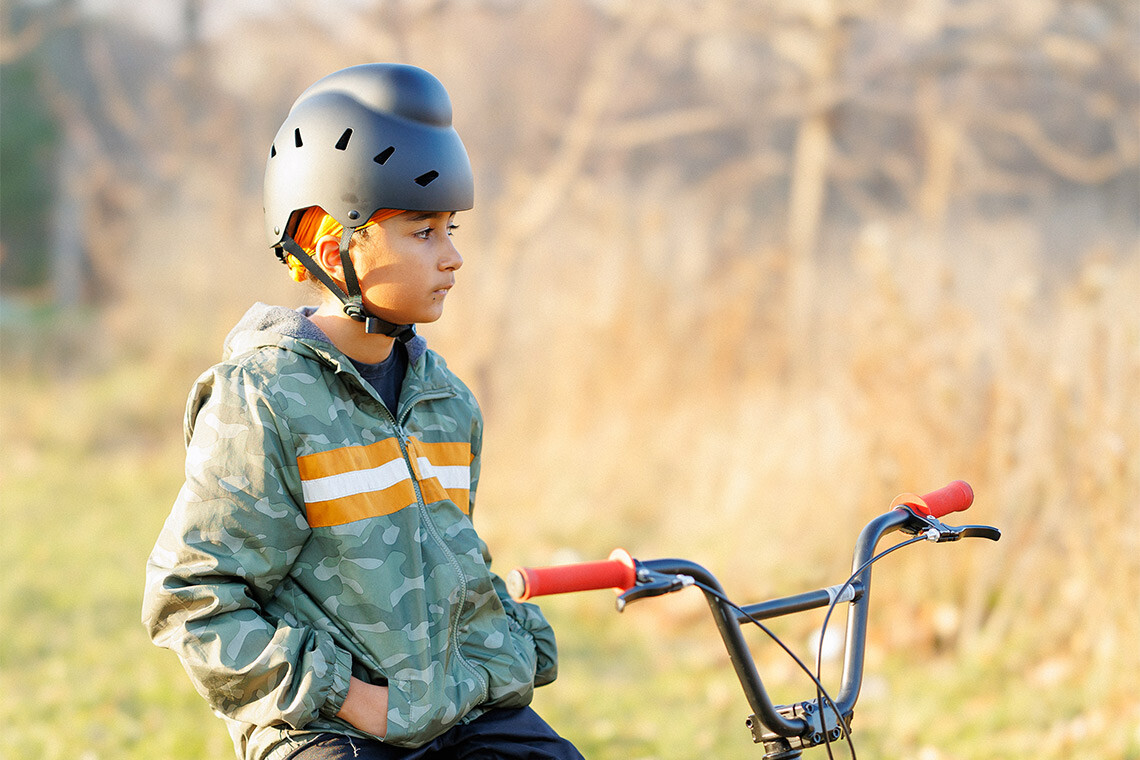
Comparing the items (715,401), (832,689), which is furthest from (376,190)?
(715,401)

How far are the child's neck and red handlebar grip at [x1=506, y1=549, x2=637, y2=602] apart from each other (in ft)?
2.44

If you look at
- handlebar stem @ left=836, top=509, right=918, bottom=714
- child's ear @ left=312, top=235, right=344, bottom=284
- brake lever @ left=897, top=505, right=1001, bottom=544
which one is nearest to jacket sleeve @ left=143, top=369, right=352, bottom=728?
child's ear @ left=312, top=235, right=344, bottom=284

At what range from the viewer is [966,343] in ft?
17.2

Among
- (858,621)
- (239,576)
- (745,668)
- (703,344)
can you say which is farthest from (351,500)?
(703,344)

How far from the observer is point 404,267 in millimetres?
2115

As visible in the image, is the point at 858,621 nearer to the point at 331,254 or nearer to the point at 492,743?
the point at 492,743

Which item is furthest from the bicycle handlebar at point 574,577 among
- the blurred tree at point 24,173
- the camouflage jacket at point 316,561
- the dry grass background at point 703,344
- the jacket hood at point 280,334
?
the blurred tree at point 24,173

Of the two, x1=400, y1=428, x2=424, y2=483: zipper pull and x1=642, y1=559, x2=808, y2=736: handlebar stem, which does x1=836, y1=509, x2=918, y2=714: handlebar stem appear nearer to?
x1=642, y1=559, x2=808, y2=736: handlebar stem

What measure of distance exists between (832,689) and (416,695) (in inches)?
131

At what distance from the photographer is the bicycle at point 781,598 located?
5.42 ft

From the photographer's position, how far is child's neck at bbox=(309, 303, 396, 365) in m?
2.19

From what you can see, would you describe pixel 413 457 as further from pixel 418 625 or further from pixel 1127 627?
pixel 1127 627

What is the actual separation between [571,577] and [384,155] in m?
0.96

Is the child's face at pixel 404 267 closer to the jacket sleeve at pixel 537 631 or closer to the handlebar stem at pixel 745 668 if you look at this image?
the jacket sleeve at pixel 537 631
